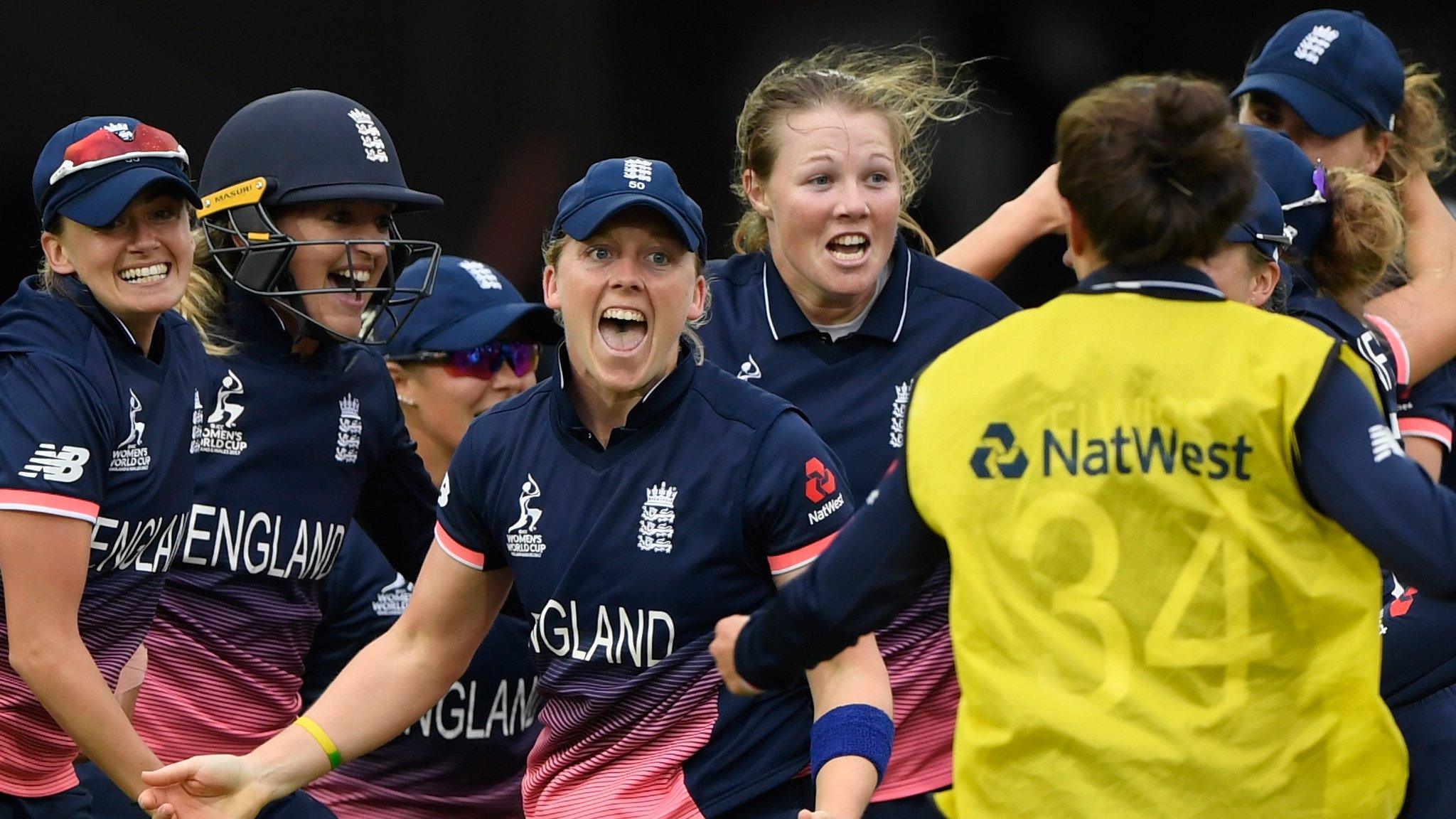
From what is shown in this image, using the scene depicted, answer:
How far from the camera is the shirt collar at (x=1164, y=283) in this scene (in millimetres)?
2199

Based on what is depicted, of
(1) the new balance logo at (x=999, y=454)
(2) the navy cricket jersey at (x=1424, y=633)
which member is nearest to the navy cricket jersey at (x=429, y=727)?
(2) the navy cricket jersey at (x=1424, y=633)

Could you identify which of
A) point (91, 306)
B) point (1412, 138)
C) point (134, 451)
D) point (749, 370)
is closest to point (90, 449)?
point (134, 451)

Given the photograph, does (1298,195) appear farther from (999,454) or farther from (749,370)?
(999,454)

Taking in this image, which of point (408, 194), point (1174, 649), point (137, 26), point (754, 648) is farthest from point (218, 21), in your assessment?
point (1174, 649)

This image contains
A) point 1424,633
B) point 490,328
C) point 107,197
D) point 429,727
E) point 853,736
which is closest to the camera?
point 853,736

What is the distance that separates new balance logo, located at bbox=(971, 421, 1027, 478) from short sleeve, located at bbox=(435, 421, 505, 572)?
117cm

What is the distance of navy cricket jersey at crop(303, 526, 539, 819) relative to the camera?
4.20 meters

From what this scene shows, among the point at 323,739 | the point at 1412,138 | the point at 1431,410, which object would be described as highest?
the point at 1412,138

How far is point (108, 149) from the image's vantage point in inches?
131

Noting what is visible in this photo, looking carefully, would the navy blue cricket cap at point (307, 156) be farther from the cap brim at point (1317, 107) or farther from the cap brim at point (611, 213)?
the cap brim at point (1317, 107)

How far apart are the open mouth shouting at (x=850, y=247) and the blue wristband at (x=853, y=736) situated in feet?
3.10

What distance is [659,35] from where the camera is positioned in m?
6.17

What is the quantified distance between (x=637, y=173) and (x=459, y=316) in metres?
1.51

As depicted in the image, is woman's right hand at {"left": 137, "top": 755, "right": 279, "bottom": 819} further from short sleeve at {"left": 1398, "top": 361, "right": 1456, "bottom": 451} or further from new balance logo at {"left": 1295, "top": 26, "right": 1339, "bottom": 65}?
new balance logo at {"left": 1295, "top": 26, "right": 1339, "bottom": 65}
